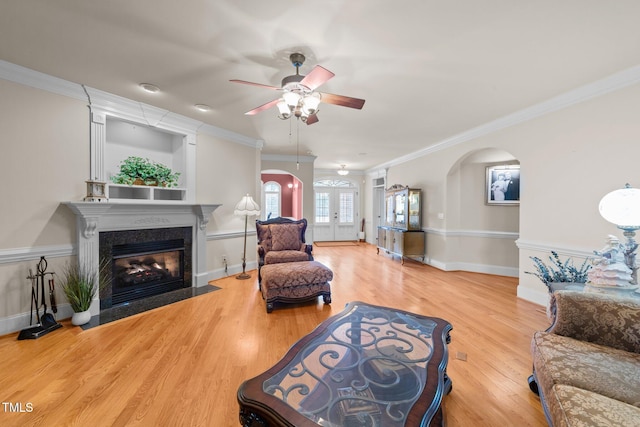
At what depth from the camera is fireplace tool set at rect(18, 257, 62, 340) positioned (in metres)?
2.46

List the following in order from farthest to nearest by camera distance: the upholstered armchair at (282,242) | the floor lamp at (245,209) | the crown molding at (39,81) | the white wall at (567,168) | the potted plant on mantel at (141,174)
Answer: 1. the floor lamp at (245,209)
2. the upholstered armchair at (282,242)
3. the potted plant on mantel at (141,174)
4. the white wall at (567,168)
5. the crown molding at (39,81)

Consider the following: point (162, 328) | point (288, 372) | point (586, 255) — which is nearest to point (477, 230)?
point (586, 255)

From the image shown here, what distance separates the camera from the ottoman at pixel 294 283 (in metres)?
3.04

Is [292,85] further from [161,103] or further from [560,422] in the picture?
[560,422]

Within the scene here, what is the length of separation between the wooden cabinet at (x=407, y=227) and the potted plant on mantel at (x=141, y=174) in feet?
15.4

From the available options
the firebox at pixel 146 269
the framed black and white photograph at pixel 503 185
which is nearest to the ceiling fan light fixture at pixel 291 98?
the firebox at pixel 146 269

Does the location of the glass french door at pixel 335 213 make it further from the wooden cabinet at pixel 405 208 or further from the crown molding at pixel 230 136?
the crown molding at pixel 230 136

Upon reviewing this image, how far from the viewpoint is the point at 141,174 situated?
331 cm

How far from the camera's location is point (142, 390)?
173cm

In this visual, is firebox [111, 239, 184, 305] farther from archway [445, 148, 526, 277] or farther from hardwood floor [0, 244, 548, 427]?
archway [445, 148, 526, 277]

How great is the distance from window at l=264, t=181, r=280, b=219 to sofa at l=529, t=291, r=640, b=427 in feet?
26.8

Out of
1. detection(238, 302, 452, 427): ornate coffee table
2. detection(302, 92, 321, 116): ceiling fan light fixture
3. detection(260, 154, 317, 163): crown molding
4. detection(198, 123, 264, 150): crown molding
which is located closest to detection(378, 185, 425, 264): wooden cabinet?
detection(260, 154, 317, 163): crown molding

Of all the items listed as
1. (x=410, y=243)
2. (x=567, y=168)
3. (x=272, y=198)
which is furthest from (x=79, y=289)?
(x=272, y=198)

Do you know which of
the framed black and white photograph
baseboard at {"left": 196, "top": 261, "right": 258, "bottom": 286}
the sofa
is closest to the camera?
the sofa
